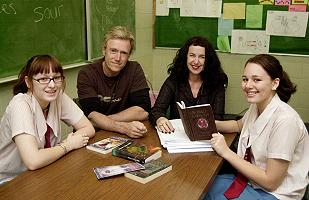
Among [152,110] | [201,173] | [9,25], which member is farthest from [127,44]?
[201,173]

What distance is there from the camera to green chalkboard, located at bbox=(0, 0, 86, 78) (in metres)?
2.23

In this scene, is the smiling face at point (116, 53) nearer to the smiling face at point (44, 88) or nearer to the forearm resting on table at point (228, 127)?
the smiling face at point (44, 88)

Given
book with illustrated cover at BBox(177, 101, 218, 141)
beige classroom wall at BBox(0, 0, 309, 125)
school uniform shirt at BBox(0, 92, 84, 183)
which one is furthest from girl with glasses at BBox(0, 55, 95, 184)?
beige classroom wall at BBox(0, 0, 309, 125)

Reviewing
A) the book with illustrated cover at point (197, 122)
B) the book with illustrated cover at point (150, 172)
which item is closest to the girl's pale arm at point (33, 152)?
the book with illustrated cover at point (150, 172)

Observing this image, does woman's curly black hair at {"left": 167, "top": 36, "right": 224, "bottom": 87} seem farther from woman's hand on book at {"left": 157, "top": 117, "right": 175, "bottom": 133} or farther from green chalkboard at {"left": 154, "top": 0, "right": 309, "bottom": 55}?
green chalkboard at {"left": 154, "top": 0, "right": 309, "bottom": 55}

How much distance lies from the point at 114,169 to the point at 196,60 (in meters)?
1.24

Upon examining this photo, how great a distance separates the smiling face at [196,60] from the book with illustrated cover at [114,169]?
1.12 m

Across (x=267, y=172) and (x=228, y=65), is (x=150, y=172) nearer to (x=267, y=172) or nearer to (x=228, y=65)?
(x=267, y=172)

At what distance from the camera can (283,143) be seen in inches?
61.4

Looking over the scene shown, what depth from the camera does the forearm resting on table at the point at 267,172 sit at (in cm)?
157

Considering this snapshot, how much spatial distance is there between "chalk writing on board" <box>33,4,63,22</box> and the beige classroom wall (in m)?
1.26

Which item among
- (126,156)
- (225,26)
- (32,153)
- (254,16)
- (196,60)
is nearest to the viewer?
(32,153)

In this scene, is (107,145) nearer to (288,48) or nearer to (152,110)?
(152,110)

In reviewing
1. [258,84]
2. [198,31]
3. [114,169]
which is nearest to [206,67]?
[258,84]
